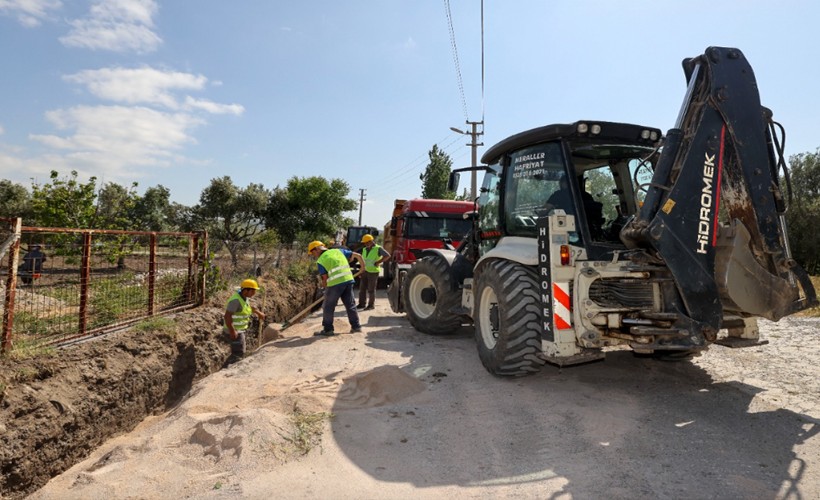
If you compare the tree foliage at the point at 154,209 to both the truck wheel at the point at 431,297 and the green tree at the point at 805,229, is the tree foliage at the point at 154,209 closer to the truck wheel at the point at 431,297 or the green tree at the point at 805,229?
the truck wheel at the point at 431,297

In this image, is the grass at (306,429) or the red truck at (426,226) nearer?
the grass at (306,429)

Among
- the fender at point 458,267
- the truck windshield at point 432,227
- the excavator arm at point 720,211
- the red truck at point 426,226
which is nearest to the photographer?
the excavator arm at point 720,211

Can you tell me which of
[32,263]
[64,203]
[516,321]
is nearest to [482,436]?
[516,321]

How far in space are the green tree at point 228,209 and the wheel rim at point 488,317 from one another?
77.3 feet

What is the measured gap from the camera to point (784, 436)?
11.7 ft

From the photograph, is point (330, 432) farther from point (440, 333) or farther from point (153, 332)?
point (153, 332)

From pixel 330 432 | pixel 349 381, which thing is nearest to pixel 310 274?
pixel 349 381

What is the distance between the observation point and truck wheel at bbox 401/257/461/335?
682cm

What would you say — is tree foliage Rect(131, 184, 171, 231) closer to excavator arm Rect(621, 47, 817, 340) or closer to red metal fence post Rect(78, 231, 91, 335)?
red metal fence post Rect(78, 231, 91, 335)

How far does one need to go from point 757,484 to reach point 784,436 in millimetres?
952

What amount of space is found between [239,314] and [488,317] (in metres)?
4.13

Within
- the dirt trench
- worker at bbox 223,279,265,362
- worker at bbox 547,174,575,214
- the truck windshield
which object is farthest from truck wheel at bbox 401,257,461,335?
the truck windshield

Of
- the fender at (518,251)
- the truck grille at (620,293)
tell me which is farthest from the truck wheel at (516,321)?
the truck grille at (620,293)

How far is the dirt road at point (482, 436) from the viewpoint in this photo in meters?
3.03
